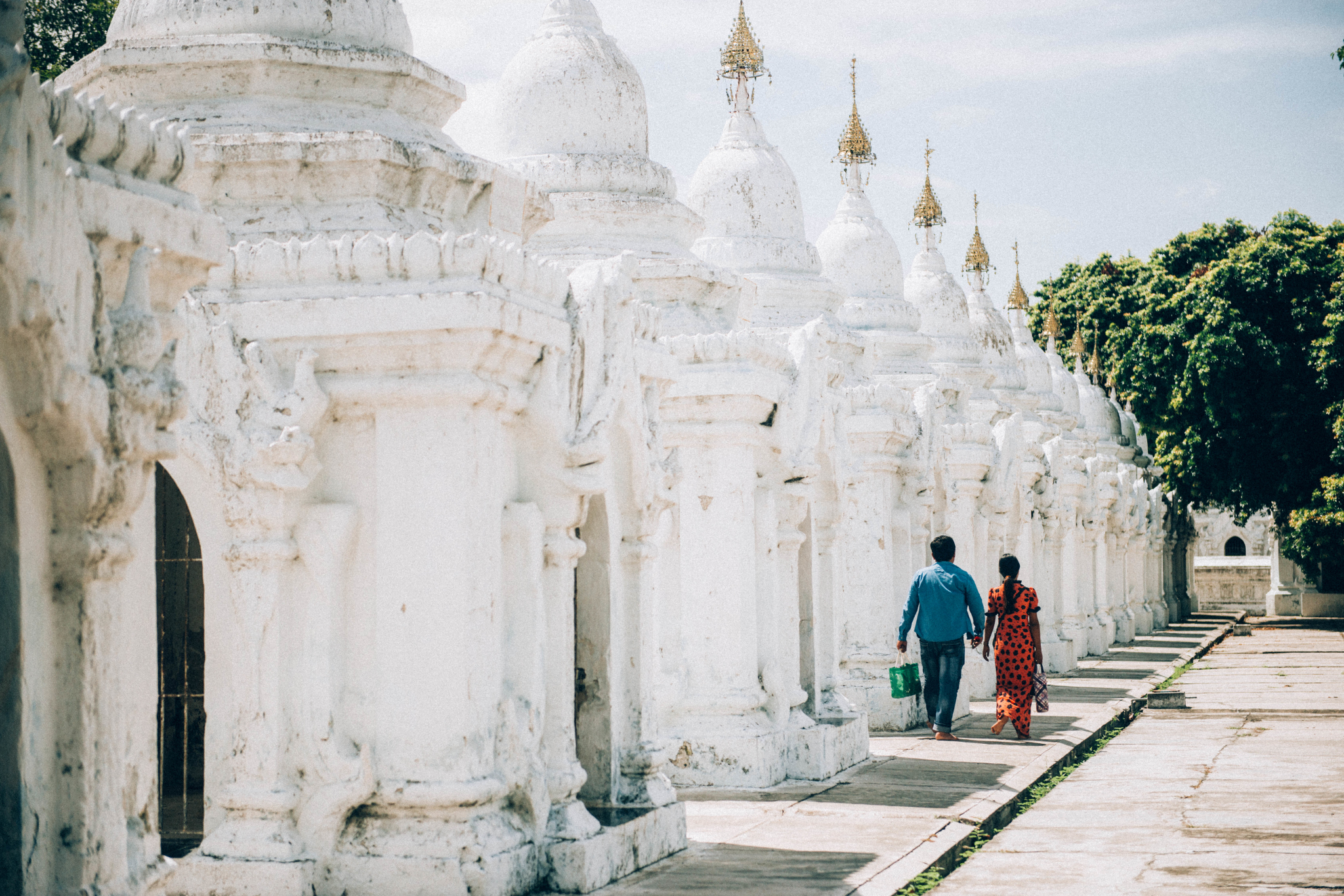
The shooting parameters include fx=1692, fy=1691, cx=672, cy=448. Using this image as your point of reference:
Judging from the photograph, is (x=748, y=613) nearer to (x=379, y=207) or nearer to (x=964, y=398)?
(x=379, y=207)

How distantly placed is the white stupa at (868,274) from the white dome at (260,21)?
9.50 metres

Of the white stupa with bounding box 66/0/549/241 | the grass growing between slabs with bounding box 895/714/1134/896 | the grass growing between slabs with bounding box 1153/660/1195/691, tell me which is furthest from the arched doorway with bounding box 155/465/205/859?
the grass growing between slabs with bounding box 1153/660/1195/691

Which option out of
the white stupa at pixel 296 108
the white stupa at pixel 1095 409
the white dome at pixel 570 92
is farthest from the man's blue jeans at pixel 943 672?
the white stupa at pixel 1095 409

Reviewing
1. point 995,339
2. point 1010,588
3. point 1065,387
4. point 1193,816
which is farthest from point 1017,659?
point 1065,387

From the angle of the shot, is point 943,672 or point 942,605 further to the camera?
point 943,672

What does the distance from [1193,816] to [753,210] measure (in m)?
5.67

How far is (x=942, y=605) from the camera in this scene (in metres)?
12.9

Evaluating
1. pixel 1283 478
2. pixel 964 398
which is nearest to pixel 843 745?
pixel 964 398

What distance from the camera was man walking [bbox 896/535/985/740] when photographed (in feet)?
42.3

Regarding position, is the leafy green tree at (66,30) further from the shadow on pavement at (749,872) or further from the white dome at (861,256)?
the shadow on pavement at (749,872)

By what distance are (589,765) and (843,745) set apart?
11.9 ft

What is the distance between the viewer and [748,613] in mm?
10633

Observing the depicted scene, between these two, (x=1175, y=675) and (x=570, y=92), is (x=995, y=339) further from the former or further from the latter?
(x=570, y=92)

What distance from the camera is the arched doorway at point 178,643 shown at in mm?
7738
